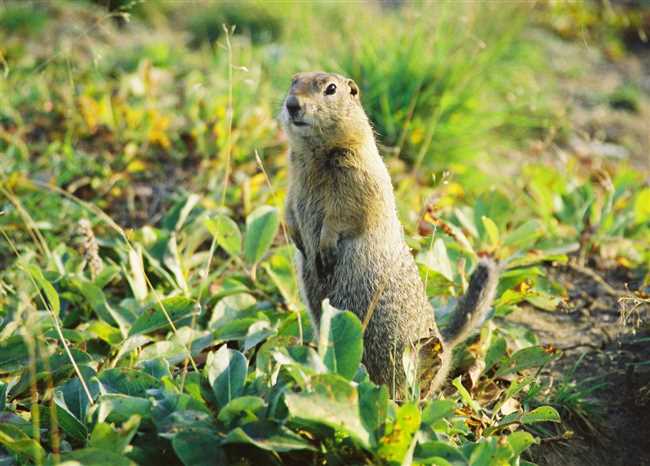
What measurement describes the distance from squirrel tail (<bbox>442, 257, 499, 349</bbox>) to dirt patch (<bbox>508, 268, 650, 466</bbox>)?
0.46 metres

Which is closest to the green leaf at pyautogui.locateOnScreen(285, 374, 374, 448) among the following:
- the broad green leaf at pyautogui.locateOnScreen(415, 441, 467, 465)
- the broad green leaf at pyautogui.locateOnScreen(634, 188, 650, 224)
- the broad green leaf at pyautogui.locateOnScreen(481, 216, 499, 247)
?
the broad green leaf at pyautogui.locateOnScreen(415, 441, 467, 465)

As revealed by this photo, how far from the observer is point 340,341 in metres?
2.53

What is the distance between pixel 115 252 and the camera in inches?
165

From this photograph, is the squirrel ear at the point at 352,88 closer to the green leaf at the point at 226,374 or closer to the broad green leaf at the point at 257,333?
the broad green leaf at the point at 257,333

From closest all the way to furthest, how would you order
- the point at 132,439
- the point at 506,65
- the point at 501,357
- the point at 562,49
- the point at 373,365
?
the point at 132,439 → the point at 373,365 → the point at 501,357 → the point at 506,65 → the point at 562,49

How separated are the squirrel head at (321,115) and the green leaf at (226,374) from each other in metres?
0.90

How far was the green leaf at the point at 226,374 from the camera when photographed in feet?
8.43

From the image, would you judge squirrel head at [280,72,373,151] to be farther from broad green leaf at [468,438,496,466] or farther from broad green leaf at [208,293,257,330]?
broad green leaf at [468,438,496,466]

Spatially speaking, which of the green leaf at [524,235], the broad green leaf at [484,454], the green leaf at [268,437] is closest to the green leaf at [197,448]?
the green leaf at [268,437]

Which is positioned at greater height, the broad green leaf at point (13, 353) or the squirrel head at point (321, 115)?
the squirrel head at point (321, 115)

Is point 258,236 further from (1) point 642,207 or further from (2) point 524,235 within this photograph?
(1) point 642,207

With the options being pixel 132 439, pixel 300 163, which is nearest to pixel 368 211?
pixel 300 163

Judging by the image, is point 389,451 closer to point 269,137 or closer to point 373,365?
point 373,365

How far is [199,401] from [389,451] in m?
0.62
